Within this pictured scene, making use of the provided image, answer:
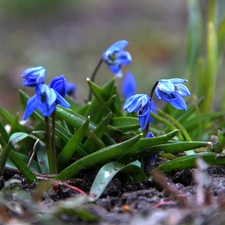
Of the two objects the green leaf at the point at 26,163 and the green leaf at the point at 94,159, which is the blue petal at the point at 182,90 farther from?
the green leaf at the point at 26,163

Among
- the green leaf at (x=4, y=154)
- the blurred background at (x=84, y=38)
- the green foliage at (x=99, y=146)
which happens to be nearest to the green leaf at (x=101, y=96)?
the green foliage at (x=99, y=146)

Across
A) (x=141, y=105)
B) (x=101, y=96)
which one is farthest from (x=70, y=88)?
(x=141, y=105)

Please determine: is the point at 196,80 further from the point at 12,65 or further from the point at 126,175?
the point at 12,65

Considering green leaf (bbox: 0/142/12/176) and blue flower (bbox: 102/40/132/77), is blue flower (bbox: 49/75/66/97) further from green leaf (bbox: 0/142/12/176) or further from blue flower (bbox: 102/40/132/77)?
blue flower (bbox: 102/40/132/77)

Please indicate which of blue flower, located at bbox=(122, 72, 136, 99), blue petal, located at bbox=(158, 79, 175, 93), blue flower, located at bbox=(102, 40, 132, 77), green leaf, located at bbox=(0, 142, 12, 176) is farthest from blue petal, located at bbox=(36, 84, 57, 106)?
blue flower, located at bbox=(122, 72, 136, 99)

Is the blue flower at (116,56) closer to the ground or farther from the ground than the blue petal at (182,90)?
farther from the ground

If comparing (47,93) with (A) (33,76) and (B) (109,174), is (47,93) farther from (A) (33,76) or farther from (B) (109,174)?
(B) (109,174)

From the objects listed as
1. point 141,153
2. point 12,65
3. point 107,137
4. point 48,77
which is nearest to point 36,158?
point 107,137
